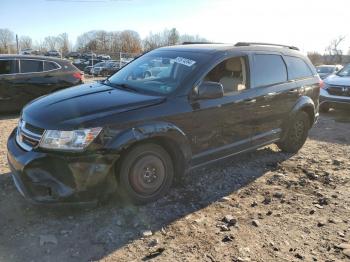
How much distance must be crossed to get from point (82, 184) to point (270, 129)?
3162mm

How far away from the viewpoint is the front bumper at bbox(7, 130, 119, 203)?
3.81 m

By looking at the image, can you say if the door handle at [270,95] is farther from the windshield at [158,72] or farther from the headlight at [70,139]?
the headlight at [70,139]

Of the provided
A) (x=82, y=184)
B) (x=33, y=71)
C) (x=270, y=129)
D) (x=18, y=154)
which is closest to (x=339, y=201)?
(x=270, y=129)

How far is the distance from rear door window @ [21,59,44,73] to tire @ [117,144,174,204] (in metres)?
6.66

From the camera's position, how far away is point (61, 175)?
3.83 meters

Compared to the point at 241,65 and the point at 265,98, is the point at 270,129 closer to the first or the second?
the point at 265,98

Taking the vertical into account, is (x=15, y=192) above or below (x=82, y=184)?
below

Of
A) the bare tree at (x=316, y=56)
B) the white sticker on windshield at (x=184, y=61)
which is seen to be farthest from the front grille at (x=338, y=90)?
the bare tree at (x=316, y=56)

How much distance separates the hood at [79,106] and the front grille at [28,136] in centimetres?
6

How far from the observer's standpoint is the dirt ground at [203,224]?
3594 mm

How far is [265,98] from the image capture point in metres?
5.60

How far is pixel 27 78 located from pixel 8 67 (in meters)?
0.51

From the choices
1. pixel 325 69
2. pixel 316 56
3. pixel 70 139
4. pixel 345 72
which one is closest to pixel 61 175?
pixel 70 139

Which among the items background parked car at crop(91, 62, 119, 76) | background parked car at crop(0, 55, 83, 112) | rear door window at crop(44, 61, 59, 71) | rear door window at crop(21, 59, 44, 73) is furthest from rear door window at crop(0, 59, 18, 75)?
background parked car at crop(91, 62, 119, 76)
